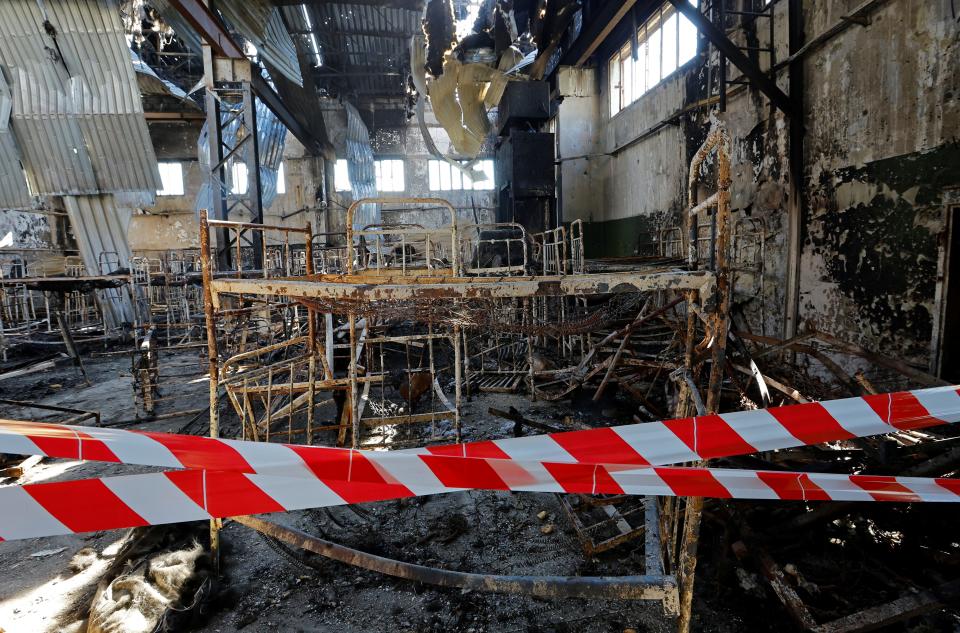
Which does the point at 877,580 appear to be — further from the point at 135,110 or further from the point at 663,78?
the point at 135,110

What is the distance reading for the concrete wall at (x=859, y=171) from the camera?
5.83 metres

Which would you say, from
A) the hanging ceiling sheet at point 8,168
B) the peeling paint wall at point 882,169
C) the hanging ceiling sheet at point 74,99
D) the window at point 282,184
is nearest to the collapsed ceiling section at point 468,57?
the peeling paint wall at point 882,169

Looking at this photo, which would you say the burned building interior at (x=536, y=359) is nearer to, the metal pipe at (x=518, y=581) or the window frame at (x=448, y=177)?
the metal pipe at (x=518, y=581)

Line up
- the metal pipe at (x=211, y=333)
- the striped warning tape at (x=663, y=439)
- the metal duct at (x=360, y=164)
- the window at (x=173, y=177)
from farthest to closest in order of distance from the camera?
the window at (x=173, y=177) → the metal duct at (x=360, y=164) → the metal pipe at (x=211, y=333) → the striped warning tape at (x=663, y=439)

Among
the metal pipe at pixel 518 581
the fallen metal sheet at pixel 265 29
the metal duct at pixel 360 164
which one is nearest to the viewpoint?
the metal pipe at pixel 518 581

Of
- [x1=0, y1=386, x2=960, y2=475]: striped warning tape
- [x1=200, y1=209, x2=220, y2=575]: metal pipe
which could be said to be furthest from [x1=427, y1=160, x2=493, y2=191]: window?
[x1=0, y1=386, x2=960, y2=475]: striped warning tape

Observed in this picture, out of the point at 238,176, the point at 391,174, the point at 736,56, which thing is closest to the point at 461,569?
the point at 736,56

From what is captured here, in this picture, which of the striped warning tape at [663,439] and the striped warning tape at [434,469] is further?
the striped warning tape at [663,439]

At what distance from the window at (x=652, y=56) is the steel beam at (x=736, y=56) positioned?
308cm

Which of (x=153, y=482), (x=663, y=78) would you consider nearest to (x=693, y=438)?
(x=153, y=482)

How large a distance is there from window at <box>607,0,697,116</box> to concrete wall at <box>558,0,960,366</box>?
2.81 ft

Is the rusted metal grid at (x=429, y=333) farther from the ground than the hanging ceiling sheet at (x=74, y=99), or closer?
closer

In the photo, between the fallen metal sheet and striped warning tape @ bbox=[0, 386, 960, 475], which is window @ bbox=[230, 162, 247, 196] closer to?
the fallen metal sheet

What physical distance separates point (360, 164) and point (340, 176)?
5.66 feet
